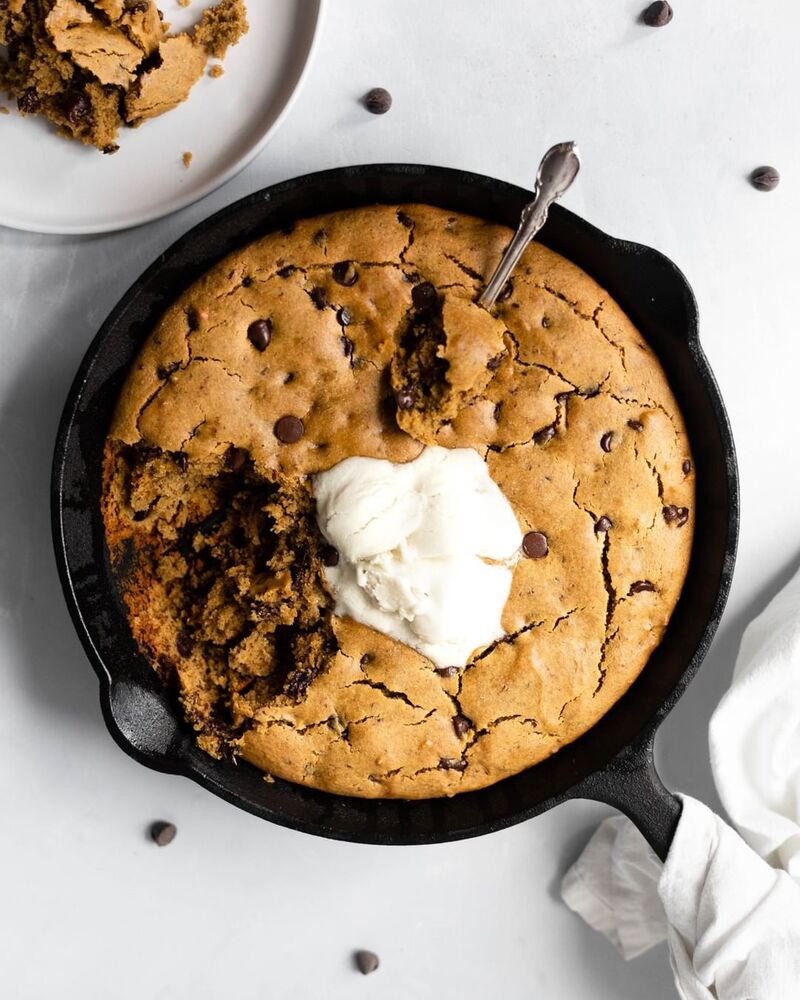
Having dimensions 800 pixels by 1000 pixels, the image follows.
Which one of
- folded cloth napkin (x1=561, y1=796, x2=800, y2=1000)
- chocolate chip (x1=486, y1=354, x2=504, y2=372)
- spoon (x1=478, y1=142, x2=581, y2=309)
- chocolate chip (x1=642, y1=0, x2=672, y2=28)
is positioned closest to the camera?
spoon (x1=478, y1=142, x2=581, y2=309)

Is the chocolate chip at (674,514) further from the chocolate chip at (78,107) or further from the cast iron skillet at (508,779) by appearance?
the chocolate chip at (78,107)

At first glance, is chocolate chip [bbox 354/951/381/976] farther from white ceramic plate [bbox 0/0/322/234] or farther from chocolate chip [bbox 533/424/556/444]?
white ceramic plate [bbox 0/0/322/234]

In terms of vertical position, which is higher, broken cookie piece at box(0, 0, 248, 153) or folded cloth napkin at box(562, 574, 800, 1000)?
broken cookie piece at box(0, 0, 248, 153)

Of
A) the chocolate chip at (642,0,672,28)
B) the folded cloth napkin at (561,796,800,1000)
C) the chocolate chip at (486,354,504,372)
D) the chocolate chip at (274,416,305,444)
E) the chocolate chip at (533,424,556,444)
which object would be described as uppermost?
the chocolate chip at (642,0,672,28)

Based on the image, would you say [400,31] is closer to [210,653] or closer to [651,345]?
[651,345]

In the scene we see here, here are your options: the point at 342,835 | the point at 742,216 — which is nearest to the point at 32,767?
the point at 342,835

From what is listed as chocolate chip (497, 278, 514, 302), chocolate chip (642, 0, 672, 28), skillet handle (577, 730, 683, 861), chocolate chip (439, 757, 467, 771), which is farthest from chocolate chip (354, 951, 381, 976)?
chocolate chip (642, 0, 672, 28)

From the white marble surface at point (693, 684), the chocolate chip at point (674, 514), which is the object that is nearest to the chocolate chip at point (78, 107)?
the white marble surface at point (693, 684)
